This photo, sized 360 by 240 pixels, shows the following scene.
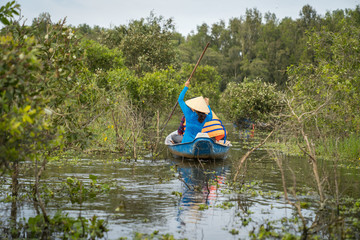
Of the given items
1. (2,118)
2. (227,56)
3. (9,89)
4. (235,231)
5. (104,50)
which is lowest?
(235,231)

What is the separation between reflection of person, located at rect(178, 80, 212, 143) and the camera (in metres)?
14.4

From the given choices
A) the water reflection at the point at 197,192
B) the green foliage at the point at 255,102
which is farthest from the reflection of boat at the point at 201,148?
the green foliage at the point at 255,102

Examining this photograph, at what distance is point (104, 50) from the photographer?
28797mm

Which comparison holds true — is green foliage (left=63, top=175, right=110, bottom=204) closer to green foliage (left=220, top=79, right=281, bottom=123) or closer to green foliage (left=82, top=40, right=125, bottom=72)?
green foliage (left=82, top=40, right=125, bottom=72)

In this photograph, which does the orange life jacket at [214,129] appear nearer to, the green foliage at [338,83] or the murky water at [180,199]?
the murky water at [180,199]

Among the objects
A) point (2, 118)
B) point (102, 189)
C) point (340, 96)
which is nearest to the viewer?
point (2, 118)

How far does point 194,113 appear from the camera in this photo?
14.9 m

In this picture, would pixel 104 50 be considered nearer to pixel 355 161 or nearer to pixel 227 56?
pixel 355 161

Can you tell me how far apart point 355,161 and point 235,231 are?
8.67 metres

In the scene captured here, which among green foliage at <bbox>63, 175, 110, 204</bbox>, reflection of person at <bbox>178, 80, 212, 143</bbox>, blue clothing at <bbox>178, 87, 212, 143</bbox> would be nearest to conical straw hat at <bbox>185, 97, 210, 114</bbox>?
reflection of person at <bbox>178, 80, 212, 143</bbox>

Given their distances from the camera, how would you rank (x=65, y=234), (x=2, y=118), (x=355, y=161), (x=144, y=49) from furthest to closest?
1. (x=144, y=49)
2. (x=355, y=161)
3. (x=65, y=234)
4. (x=2, y=118)

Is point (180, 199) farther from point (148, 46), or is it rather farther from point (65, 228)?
point (148, 46)

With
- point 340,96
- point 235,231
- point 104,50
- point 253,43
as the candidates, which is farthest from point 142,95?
point 253,43

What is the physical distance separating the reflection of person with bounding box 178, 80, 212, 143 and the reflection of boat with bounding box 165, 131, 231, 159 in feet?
1.34
